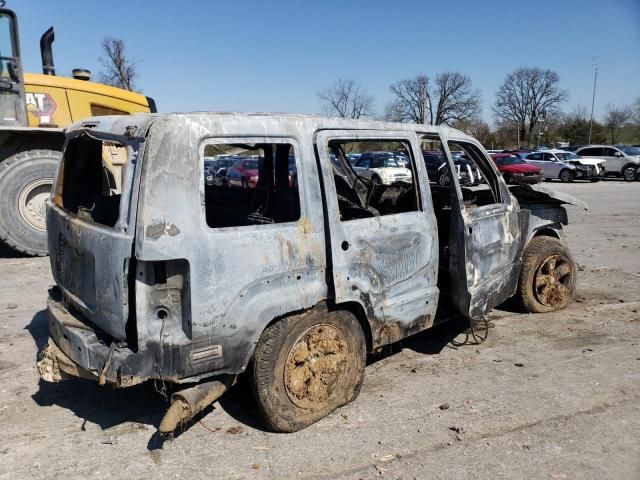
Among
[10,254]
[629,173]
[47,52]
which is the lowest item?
[10,254]

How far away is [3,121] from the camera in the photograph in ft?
25.5

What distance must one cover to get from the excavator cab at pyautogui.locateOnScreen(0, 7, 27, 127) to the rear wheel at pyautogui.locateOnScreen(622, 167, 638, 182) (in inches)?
1144

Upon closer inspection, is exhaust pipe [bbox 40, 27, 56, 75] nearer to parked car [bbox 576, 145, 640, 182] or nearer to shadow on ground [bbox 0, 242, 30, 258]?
shadow on ground [bbox 0, 242, 30, 258]

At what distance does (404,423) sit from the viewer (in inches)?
132

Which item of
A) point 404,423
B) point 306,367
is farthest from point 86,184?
point 404,423

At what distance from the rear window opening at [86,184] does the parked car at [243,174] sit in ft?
2.77

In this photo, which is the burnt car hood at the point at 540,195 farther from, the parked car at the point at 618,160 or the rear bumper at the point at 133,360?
the parked car at the point at 618,160

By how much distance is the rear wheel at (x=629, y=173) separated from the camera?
27328 millimetres

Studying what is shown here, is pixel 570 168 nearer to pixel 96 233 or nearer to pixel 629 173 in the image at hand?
pixel 629 173

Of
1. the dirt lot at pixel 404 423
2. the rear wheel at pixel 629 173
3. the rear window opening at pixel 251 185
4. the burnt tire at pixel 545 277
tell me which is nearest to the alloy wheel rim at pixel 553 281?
the burnt tire at pixel 545 277

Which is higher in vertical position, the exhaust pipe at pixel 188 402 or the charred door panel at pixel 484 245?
the charred door panel at pixel 484 245

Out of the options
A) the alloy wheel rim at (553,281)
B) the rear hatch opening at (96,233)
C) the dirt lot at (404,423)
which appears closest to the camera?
the rear hatch opening at (96,233)

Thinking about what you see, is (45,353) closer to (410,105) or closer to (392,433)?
(392,433)

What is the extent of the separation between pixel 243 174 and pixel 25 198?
17.3 ft
